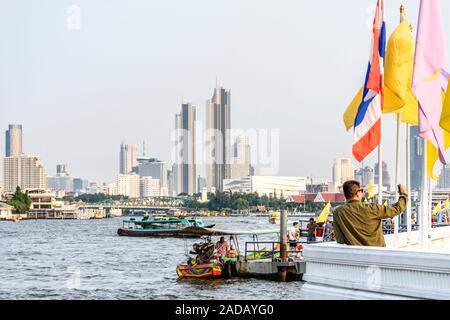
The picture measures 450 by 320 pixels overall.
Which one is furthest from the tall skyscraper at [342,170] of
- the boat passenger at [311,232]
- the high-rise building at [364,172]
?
the boat passenger at [311,232]

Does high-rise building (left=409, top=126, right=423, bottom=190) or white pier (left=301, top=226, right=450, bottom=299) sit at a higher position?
high-rise building (left=409, top=126, right=423, bottom=190)

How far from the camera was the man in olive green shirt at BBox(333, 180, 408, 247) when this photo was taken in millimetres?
11078

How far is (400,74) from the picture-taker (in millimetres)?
16609

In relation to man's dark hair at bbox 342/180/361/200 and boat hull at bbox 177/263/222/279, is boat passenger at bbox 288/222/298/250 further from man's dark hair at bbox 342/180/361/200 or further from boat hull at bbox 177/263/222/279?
man's dark hair at bbox 342/180/361/200

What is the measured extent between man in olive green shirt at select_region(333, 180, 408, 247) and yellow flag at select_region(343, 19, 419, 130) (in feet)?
18.0

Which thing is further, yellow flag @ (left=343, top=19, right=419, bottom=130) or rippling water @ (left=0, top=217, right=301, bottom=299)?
rippling water @ (left=0, top=217, right=301, bottom=299)

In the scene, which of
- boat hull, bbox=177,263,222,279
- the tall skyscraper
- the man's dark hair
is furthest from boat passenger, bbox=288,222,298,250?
the tall skyscraper

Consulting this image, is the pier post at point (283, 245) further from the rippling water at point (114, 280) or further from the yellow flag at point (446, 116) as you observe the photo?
the yellow flag at point (446, 116)

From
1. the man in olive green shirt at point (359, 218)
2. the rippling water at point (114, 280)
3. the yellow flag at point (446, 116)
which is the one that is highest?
the yellow flag at point (446, 116)

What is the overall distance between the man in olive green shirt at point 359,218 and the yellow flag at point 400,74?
5.48 m

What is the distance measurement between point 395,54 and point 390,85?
86cm

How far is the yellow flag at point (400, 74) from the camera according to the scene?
54.0 ft
